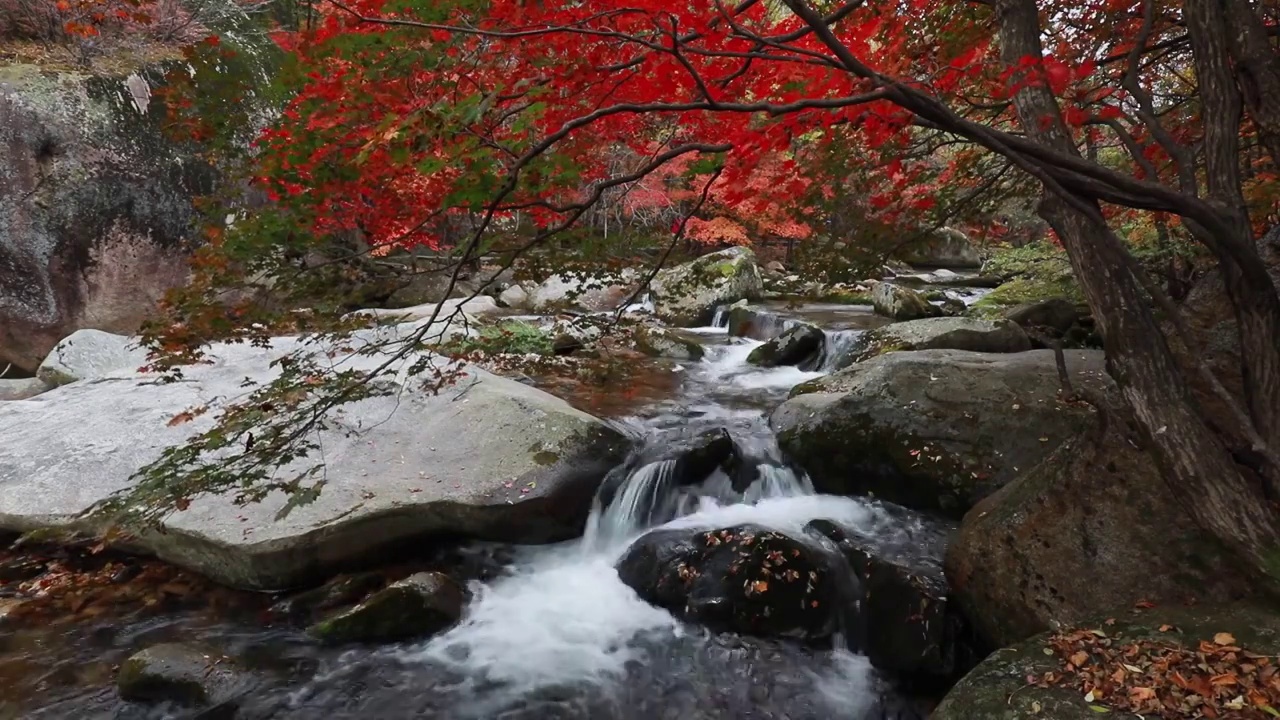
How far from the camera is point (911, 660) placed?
158 inches

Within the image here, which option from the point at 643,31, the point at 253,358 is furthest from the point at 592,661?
the point at 253,358

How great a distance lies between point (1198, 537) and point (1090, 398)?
32.6 inches

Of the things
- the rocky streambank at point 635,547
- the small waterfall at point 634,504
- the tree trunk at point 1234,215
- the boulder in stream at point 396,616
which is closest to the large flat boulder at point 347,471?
the rocky streambank at point 635,547

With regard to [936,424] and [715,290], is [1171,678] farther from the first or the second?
[715,290]

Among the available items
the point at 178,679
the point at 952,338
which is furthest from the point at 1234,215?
the point at 178,679

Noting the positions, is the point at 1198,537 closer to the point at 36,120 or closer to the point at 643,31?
the point at 643,31

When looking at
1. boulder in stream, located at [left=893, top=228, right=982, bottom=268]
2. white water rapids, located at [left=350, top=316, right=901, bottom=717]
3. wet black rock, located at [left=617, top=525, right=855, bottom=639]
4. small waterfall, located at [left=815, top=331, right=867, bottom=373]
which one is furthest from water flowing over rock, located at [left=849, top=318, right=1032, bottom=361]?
boulder in stream, located at [left=893, top=228, right=982, bottom=268]

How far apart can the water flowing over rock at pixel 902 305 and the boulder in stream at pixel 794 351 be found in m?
3.15

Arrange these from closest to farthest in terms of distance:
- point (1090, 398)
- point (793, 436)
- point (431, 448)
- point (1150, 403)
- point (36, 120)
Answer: point (1150, 403) → point (1090, 398) → point (431, 448) → point (793, 436) → point (36, 120)

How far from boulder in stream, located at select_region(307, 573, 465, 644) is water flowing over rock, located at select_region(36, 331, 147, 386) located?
5946 mm

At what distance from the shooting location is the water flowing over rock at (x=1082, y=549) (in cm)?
318

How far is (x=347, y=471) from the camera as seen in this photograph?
209 inches

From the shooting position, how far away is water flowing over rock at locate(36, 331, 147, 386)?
8.14m

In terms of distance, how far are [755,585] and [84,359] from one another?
369 inches
